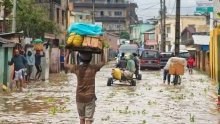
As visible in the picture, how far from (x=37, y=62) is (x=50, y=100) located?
12.5 metres

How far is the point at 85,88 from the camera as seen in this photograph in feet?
37.4

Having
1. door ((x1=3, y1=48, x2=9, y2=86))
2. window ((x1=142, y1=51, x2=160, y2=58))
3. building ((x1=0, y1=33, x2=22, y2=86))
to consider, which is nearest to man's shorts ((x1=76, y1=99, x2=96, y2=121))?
building ((x1=0, y1=33, x2=22, y2=86))

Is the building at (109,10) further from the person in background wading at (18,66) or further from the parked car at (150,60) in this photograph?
the person in background wading at (18,66)

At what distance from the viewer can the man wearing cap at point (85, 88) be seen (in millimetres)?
11289

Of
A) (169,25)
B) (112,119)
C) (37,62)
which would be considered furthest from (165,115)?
(169,25)

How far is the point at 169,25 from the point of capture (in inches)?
3890

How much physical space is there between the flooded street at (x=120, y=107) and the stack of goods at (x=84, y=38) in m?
3.49

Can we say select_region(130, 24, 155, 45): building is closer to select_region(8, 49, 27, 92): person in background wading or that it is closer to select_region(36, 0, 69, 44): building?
select_region(36, 0, 69, 44): building

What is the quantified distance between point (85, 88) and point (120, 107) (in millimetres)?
6962

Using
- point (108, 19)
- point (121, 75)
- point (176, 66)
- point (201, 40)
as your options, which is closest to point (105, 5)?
point (108, 19)

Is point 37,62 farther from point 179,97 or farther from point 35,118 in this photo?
point 35,118

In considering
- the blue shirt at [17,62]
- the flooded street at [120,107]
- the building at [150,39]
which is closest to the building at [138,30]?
the building at [150,39]

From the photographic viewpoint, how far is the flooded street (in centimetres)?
1520

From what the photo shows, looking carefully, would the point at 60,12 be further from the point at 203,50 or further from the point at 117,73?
the point at 117,73
